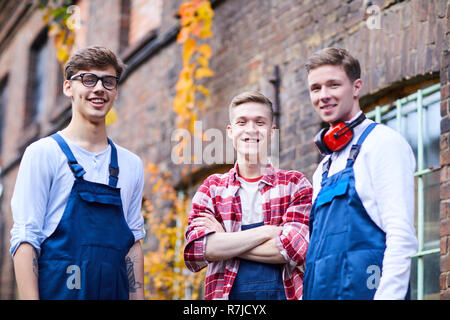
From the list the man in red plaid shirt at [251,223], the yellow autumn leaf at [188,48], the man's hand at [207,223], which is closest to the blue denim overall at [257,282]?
the man in red plaid shirt at [251,223]

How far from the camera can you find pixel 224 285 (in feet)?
13.2

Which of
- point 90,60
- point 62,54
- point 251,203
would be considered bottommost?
point 251,203

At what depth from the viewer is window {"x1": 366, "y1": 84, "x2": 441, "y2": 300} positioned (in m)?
5.64

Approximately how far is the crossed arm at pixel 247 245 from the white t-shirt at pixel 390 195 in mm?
482

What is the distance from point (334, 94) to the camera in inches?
150

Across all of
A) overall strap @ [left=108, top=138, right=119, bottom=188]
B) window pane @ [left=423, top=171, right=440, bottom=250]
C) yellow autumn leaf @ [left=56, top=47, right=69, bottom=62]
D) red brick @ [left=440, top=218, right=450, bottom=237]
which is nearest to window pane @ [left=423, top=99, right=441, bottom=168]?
window pane @ [left=423, top=171, right=440, bottom=250]

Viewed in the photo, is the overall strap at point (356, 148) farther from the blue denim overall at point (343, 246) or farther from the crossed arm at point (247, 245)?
the crossed arm at point (247, 245)

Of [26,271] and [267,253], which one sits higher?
[267,253]

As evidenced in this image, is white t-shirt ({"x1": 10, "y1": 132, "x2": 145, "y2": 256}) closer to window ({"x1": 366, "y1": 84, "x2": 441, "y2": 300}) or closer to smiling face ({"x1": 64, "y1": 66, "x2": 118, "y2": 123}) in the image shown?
smiling face ({"x1": 64, "y1": 66, "x2": 118, "y2": 123})

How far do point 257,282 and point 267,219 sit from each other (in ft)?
1.07

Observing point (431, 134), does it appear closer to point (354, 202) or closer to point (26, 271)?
point (354, 202)

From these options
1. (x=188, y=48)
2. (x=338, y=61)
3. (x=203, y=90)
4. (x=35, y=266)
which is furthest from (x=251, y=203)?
(x=188, y=48)

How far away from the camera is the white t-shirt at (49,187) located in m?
3.74

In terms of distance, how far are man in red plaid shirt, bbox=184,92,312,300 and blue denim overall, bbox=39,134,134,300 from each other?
1.29 feet
